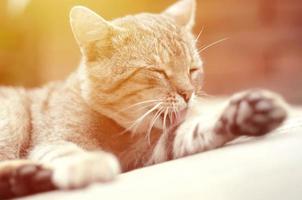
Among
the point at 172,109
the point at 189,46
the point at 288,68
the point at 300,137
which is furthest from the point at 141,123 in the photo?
the point at 288,68

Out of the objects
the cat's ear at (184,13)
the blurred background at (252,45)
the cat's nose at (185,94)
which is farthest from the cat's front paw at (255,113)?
the blurred background at (252,45)

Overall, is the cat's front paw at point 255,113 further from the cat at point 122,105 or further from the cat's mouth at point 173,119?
the cat's mouth at point 173,119

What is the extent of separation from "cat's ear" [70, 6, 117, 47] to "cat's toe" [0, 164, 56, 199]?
15.6 inches

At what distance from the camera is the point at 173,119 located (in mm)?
1120

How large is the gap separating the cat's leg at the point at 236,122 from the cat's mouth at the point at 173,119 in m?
0.07

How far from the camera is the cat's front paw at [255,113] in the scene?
33.5 inches

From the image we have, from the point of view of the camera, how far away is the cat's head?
1100 millimetres

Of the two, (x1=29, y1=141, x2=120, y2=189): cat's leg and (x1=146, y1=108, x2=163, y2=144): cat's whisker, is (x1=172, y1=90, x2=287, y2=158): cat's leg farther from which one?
(x1=29, y1=141, x2=120, y2=189): cat's leg

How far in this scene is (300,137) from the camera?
3.03 feet

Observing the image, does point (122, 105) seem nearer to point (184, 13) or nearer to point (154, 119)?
point (154, 119)

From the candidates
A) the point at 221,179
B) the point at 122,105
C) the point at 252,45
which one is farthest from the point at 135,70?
the point at 252,45

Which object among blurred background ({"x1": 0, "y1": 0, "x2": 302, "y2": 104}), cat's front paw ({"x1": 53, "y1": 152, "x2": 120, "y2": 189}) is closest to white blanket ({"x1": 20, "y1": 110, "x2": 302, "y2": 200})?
cat's front paw ({"x1": 53, "y1": 152, "x2": 120, "y2": 189})

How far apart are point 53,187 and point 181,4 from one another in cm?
75

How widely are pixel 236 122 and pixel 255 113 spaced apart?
0.15 ft
